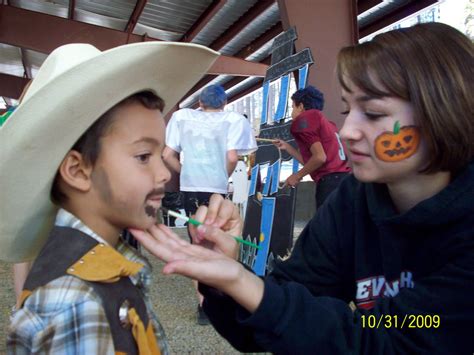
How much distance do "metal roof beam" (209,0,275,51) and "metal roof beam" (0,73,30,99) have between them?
300 inches

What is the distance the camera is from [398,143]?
1049 millimetres

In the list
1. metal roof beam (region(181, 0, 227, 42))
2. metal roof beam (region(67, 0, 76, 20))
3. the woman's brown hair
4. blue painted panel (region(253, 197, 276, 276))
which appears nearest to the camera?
the woman's brown hair

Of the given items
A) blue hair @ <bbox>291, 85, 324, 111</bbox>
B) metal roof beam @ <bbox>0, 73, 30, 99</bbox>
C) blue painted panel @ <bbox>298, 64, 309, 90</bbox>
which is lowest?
blue hair @ <bbox>291, 85, 324, 111</bbox>

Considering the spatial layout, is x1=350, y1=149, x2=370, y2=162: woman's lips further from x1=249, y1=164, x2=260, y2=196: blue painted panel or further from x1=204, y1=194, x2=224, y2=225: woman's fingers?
x1=249, y1=164, x2=260, y2=196: blue painted panel

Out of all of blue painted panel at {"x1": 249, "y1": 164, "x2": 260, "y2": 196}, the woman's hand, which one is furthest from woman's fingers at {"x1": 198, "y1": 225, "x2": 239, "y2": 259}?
blue painted panel at {"x1": 249, "y1": 164, "x2": 260, "y2": 196}

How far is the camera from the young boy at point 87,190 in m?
0.90

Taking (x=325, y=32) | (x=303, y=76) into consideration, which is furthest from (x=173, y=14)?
(x=303, y=76)

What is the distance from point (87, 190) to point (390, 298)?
0.73m

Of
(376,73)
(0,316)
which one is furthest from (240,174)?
(376,73)

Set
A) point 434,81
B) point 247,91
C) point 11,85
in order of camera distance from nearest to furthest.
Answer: point 434,81 < point 247,91 < point 11,85

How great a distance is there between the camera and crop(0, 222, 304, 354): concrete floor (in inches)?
94.2

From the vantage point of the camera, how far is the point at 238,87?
12984 mm

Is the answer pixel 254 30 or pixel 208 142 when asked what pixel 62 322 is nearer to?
pixel 208 142

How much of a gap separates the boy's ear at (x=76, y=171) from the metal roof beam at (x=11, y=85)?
14093 mm
